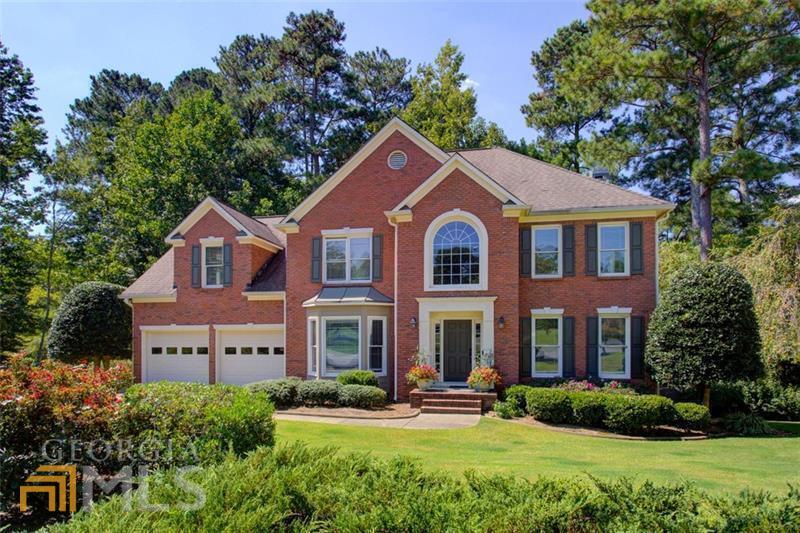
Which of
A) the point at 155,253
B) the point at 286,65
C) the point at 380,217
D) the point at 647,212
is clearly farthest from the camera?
the point at 286,65

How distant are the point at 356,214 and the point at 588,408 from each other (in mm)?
9978

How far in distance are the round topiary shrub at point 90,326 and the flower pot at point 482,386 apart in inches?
632

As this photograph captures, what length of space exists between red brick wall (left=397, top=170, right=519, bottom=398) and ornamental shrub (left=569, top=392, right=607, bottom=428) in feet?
9.67

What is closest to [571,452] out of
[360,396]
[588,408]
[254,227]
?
[588,408]

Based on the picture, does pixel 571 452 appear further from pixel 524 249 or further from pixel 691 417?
pixel 524 249

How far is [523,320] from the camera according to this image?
18.4 metres

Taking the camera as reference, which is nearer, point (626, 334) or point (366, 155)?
point (626, 334)

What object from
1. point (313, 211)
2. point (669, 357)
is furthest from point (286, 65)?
point (669, 357)

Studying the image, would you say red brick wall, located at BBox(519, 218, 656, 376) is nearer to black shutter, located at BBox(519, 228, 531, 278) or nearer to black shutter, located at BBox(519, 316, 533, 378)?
black shutter, located at BBox(519, 316, 533, 378)

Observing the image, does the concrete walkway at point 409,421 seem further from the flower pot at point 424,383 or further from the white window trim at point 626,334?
the white window trim at point 626,334

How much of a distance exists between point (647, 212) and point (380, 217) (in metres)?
8.61

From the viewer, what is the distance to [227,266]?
21641mm

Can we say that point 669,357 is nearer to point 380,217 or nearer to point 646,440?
point 646,440

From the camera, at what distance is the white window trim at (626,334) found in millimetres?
17609
